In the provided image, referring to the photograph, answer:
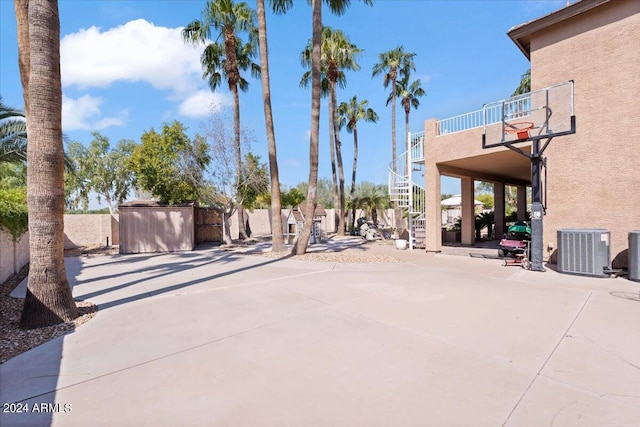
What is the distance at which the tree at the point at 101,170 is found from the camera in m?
30.0

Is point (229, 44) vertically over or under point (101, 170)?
over

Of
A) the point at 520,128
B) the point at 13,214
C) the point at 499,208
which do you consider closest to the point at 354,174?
the point at 499,208

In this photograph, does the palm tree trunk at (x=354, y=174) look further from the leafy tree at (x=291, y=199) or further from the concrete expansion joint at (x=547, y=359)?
the concrete expansion joint at (x=547, y=359)

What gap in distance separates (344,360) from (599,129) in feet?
30.8

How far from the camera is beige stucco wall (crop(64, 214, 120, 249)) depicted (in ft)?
57.9

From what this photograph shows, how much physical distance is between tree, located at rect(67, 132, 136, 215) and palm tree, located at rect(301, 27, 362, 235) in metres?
19.3

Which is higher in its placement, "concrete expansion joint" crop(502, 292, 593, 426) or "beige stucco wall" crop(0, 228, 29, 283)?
"beige stucco wall" crop(0, 228, 29, 283)

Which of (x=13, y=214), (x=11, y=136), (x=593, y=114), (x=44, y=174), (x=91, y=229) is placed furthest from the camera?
(x=91, y=229)

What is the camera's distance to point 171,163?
16.7m

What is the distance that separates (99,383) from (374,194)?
72.6 ft

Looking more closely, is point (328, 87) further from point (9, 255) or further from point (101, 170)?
point (101, 170)

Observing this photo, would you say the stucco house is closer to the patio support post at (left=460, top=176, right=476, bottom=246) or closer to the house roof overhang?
the house roof overhang

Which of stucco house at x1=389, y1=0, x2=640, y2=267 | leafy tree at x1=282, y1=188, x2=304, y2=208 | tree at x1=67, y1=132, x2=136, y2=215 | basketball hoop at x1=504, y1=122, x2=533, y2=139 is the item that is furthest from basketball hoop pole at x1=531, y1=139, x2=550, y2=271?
tree at x1=67, y1=132, x2=136, y2=215

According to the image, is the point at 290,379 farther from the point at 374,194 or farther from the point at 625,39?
the point at 374,194
